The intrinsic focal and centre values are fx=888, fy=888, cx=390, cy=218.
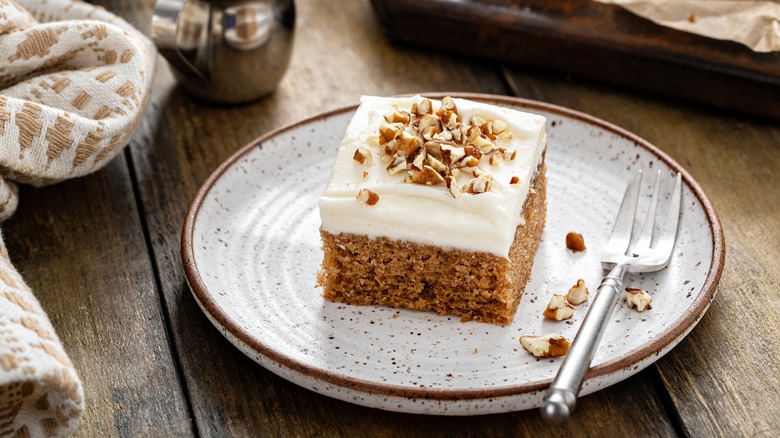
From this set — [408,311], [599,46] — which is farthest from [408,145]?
[599,46]

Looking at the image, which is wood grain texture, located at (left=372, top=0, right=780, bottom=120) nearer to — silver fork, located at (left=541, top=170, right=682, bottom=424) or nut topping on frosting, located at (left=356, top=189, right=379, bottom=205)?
silver fork, located at (left=541, top=170, right=682, bottom=424)

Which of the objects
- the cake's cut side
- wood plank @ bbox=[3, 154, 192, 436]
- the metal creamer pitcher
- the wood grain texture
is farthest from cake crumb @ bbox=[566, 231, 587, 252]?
the metal creamer pitcher

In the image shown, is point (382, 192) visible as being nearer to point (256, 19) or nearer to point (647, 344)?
point (647, 344)

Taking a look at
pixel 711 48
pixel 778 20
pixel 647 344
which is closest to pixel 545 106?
pixel 711 48

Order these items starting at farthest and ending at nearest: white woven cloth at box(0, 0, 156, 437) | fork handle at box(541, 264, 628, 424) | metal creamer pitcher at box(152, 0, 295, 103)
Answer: metal creamer pitcher at box(152, 0, 295, 103), white woven cloth at box(0, 0, 156, 437), fork handle at box(541, 264, 628, 424)

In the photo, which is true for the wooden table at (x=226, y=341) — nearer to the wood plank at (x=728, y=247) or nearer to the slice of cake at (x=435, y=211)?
the wood plank at (x=728, y=247)

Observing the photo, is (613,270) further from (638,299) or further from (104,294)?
(104,294)
